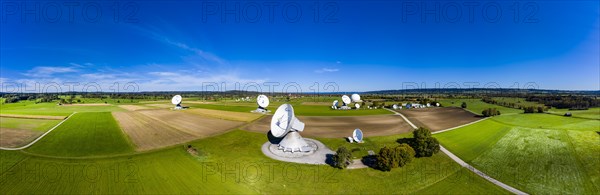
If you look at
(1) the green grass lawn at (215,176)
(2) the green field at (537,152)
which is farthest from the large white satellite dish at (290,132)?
(2) the green field at (537,152)

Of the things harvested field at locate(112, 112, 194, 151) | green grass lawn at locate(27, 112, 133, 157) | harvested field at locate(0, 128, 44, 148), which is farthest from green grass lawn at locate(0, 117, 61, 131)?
harvested field at locate(112, 112, 194, 151)

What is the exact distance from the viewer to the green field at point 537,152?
93.2 ft

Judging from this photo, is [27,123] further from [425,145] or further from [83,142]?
[425,145]

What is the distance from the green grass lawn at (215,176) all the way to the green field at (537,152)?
5.75 m

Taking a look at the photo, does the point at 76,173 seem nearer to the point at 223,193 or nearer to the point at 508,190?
the point at 223,193

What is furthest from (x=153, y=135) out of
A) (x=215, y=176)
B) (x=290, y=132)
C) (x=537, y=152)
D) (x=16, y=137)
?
(x=537, y=152)

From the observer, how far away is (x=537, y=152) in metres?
37.2

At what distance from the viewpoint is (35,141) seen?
43031 mm

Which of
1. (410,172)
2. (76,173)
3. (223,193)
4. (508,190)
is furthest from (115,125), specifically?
(508,190)

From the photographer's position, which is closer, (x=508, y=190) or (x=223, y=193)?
(x=223, y=193)

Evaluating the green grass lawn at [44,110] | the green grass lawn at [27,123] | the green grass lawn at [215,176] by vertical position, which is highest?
the green grass lawn at [44,110]

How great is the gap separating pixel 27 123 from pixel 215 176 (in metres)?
65.8

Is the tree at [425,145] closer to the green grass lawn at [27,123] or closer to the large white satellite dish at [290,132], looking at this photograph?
the large white satellite dish at [290,132]

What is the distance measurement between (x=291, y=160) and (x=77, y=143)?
133 feet
